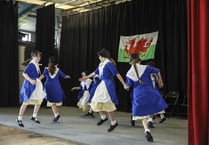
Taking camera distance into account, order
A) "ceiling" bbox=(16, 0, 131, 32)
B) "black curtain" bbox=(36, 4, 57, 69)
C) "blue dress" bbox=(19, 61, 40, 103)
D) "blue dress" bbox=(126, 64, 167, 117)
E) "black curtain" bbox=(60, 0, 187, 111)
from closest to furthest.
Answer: "blue dress" bbox=(126, 64, 167, 117), "blue dress" bbox=(19, 61, 40, 103), "black curtain" bbox=(60, 0, 187, 111), "ceiling" bbox=(16, 0, 131, 32), "black curtain" bbox=(36, 4, 57, 69)

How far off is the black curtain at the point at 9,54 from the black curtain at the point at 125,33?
62.0 inches

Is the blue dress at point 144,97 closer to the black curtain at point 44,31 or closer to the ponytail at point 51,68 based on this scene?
the ponytail at point 51,68

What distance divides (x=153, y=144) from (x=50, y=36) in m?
6.67

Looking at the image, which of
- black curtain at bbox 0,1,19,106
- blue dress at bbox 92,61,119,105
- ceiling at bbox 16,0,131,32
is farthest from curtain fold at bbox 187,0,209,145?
black curtain at bbox 0,1,19,106

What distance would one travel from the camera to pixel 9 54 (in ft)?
30.0

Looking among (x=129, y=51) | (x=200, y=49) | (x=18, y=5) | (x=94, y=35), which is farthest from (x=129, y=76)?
(x=18, y=5)

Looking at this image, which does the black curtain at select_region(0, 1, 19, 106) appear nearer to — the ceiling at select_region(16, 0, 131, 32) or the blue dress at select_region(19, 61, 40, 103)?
the ceiling at select_region(16, 0, 131, 32)

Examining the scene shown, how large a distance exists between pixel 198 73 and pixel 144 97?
1433 millimetres

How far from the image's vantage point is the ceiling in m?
9.40

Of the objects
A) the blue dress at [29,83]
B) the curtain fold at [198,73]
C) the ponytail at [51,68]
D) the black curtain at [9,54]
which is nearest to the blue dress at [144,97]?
the curtain fold at [198,73]

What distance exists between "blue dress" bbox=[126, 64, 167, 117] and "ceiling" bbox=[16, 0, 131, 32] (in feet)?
17.2

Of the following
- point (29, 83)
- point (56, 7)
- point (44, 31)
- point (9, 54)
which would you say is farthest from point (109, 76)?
point (56, 7)

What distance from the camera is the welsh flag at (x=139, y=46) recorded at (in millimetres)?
7383

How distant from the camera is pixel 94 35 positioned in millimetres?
9164
